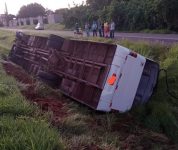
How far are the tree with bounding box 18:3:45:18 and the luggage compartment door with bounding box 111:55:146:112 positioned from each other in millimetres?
97130

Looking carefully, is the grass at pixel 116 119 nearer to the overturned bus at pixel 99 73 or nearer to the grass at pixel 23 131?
the grass at pixel 23 131

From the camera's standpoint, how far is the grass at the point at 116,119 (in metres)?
6.61

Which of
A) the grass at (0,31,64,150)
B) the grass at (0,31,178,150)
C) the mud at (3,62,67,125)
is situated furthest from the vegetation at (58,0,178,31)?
the grass at (0,31,64,150)

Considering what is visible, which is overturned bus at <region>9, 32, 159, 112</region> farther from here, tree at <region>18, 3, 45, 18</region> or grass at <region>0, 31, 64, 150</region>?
tree at <region>18, 3, 45, 18</region>

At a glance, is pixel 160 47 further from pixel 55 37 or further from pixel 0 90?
pixel 0 90

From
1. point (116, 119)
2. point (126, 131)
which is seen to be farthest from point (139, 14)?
point (126, 131)

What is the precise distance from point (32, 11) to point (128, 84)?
9862cm

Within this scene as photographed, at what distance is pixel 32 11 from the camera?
105688mm

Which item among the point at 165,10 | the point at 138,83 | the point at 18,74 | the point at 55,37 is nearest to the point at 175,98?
the point at 138,83

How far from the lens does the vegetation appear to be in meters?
34.9

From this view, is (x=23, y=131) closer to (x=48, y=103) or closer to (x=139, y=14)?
(x=48, y=103)

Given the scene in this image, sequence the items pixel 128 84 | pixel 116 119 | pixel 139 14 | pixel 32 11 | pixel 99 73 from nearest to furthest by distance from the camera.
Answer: pixel 116 119 < pixel 128 84 < pixel 99 73 < pixel 139 14 < pixel 32 11

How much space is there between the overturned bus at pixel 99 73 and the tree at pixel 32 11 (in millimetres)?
93467

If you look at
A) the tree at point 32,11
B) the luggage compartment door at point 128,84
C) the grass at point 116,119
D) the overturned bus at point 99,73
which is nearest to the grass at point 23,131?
the grass at point 116,119
